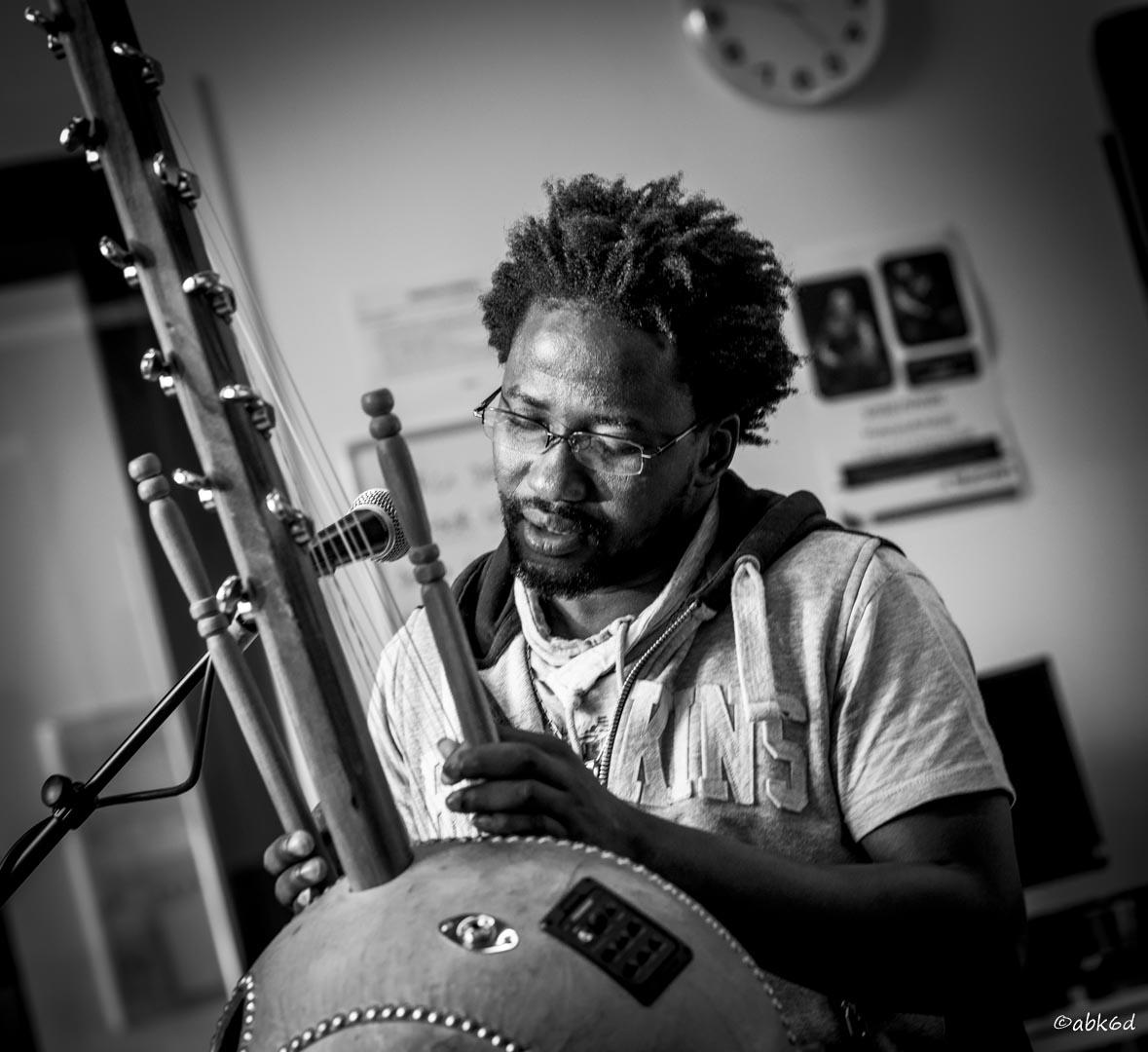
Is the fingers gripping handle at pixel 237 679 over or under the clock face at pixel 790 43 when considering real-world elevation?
A: under

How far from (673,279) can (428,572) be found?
51cm

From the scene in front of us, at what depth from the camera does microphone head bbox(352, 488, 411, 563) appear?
0.90 meters

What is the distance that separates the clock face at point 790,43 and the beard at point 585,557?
1853 mm

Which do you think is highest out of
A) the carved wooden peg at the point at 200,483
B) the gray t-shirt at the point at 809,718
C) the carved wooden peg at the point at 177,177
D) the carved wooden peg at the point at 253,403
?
the carved wooden peg at the point at 177,177

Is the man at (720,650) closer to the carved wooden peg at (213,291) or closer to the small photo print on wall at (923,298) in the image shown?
the carved wooden peg at (213,291)

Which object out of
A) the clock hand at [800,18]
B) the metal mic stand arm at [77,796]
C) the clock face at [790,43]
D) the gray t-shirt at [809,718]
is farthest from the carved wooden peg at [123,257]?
the clock hand at [800,18]

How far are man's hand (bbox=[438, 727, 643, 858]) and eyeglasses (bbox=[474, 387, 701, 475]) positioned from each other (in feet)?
1.30

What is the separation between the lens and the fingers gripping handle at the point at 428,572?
77cm

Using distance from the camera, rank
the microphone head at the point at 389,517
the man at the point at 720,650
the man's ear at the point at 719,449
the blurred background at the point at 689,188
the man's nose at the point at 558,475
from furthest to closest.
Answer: the blurred background at the point at 689,188 < the man's ear at the point at 719,449 < the man's nose at the point at 558,475 < the man at the point at 720,650 < the microphone head at the point at 389,517

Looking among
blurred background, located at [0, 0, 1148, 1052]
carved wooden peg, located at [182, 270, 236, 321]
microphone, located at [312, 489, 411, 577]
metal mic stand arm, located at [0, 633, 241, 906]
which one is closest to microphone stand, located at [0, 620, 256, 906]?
metal mic stand arm, located at [0, 633, 241, 906]

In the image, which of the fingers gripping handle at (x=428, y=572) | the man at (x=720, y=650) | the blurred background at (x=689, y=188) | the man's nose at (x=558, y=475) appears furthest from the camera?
the blurred background at (x=689, y=188)

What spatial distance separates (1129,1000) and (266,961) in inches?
73.9

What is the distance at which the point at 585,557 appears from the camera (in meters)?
1.17

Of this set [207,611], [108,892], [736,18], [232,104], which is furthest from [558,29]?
[108,892]
